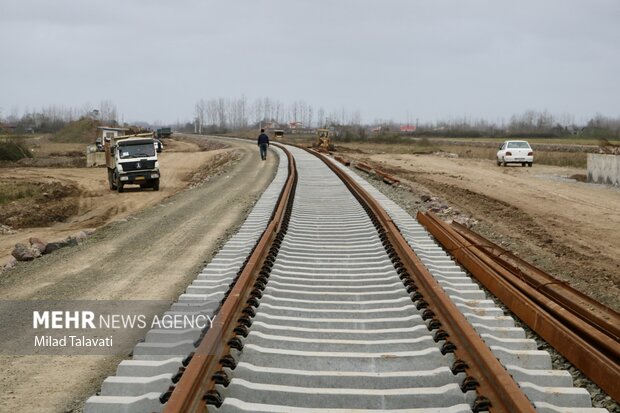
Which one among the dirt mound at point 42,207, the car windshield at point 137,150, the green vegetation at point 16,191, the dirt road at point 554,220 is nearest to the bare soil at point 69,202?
the dirt mound at point 42,207

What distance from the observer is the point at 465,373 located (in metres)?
4.35

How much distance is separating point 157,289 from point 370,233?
3.67m

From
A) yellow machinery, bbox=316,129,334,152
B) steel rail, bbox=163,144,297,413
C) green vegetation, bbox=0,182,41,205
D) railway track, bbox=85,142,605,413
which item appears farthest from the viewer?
yellow machinery, bbox=316,129,334,152

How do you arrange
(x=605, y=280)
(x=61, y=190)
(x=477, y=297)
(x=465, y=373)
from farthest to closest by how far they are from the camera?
1. (x=61, y=190)
2. (x=605, y=280)
3. (x=477, y=297)
4. (x=465, y=373)

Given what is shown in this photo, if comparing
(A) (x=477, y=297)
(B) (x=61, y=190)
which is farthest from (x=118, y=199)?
(A) (x=477, y=297)

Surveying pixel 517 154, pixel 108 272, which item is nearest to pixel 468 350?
pixel 108 272

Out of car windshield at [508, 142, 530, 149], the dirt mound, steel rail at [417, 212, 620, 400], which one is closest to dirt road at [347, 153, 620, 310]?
steel rail at [417, 212, 620, 400]

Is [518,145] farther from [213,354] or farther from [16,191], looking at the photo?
[213,354]

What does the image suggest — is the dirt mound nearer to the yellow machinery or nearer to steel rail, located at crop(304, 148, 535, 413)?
steel rail, located at crop(304, 148, 535, 413)

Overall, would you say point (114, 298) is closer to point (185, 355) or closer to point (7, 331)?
point (7, 331)

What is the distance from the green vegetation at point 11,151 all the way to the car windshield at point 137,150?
29.7 m

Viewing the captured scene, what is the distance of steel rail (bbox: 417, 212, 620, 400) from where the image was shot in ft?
15.5

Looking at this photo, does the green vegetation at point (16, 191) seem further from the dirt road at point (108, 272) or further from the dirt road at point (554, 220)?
the dirt road at point (554, 220)

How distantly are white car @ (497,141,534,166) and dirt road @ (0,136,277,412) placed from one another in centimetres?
2572
